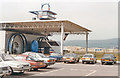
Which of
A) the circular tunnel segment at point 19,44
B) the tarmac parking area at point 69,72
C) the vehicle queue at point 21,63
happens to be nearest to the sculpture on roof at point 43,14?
the circular tunnel segment at point 19,44

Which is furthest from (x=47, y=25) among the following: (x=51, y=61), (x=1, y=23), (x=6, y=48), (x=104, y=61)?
(x=51, y=61)

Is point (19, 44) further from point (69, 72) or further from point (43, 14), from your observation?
point (69, 72)

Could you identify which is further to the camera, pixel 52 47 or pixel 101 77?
pixel 52 47

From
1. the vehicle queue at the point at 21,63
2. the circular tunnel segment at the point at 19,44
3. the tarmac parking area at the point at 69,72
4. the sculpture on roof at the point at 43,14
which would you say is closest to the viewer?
the vehicle queue at the point at 21,63

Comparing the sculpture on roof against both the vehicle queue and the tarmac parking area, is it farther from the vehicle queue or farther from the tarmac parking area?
the tarmac parking area

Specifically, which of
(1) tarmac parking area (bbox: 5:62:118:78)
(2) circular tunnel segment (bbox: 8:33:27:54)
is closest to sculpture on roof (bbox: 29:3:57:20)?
(2) circular tunnel segment (bbox: 8:33:27:54)

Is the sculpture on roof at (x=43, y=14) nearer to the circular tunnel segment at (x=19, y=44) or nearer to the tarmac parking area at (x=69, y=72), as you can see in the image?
the circular tunnel segment at (x=19, y=44)

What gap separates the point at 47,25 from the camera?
41.6 meters

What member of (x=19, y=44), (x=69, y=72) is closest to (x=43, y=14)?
(x=19, y=44)

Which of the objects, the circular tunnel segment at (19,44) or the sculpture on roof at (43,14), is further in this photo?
the sculpture on roof at (43,14)

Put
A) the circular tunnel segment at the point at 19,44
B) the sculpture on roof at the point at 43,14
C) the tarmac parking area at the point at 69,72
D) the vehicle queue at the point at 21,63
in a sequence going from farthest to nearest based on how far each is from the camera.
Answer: the sculpture on roof at the point at 43,14 < the circular tunnel segment at the point at 19,44 < the tarmac parking area at the point at 69,72 < the vehicle queue at the point at 21,63

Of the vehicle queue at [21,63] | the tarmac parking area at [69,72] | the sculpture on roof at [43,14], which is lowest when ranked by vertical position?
the tarmac parking area at [69,72]

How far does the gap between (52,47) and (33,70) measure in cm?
5130

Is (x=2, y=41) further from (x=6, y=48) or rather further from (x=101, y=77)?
(x=101, y=77)
